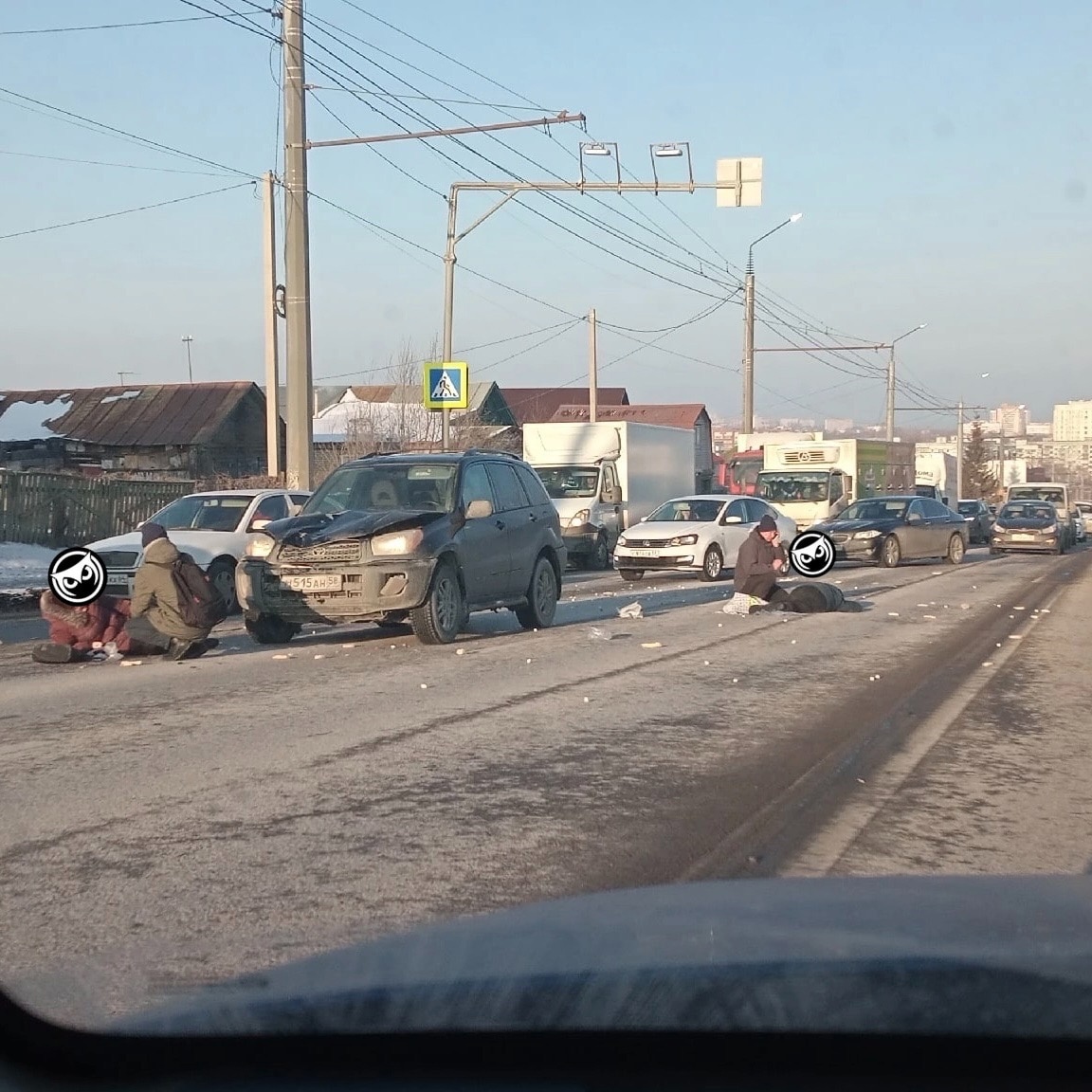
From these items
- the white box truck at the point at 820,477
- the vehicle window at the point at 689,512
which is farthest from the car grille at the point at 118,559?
the white box truck at the point at 820,477

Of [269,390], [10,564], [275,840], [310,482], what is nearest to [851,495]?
[269,390]

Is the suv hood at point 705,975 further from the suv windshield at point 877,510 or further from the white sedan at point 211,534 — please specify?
the suv windshield at point 877,510

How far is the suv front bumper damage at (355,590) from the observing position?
12.8 meters

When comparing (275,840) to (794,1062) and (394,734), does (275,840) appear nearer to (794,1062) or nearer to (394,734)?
(394,734)

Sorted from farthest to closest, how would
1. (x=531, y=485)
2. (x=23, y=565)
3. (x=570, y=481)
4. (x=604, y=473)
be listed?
(x=604, y=473), (x=570, y=481), (x=23, y=565), (x=531, y=485)

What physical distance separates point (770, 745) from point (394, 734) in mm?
2229

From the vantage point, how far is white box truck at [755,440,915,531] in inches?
1398

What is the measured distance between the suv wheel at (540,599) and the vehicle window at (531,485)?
70 centimetres

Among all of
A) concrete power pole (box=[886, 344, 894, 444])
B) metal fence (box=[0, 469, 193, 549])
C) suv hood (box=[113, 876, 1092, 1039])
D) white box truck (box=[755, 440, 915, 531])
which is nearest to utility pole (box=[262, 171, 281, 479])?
metal fence (box=[0, 469, 193, 549])

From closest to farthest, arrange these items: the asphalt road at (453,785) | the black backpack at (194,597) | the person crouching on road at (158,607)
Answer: the asphalt road at (453,785) → the person crouching on road at (158,607) → the black backpack at (194,597)

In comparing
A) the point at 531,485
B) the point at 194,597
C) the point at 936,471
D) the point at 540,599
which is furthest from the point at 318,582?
the point at 936,471

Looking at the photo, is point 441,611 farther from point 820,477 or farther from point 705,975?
point 820,477
